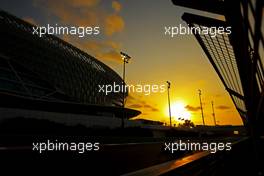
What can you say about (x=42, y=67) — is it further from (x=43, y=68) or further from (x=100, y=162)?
Result: (x=100, y=162)

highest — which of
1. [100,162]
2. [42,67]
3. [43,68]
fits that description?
[42,67]

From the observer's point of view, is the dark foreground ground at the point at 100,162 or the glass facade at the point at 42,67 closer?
the dark foreground ground at the point at 100,162

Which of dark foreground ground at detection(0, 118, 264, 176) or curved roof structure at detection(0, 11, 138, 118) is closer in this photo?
dark foreground ground at detection(0, 118, 264, 176)

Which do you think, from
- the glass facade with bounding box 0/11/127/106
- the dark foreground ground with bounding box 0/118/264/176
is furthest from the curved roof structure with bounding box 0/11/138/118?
the dark foreground ground with bounding box 0/118/264/176

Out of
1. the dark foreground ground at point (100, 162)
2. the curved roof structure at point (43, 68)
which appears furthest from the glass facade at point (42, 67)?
the dark foreground ground at point (100, 162)

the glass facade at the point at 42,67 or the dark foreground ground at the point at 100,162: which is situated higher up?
the glass facade at the point at 42,67

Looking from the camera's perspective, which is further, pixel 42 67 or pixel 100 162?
pixel 42 67

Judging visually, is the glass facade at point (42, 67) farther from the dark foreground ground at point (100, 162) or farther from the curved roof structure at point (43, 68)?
the dark foreground ground at point (100, 162)

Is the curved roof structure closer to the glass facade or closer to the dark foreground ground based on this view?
the glass facade

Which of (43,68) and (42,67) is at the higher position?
(42,67)

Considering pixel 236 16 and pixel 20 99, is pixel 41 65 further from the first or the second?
pixel 236 16

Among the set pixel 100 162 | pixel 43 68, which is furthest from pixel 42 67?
pixel 100 162

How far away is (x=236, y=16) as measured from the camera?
2.50 meters

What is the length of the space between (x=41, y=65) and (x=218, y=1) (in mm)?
52482
